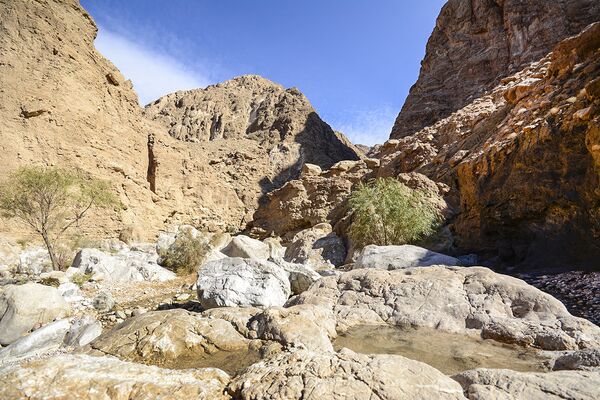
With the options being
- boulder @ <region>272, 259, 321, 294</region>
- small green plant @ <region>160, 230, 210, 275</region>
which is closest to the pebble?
boulder @ <region>272, 259, 321, 294</region>

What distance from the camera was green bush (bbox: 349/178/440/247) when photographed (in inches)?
594

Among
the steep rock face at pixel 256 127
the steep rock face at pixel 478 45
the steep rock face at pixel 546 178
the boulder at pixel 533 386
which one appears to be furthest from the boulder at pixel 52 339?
the steep rock face at pixel 478 45

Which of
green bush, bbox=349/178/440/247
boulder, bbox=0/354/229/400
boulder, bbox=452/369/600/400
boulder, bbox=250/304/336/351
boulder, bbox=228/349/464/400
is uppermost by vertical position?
green bush, bbox=349/178/440/247

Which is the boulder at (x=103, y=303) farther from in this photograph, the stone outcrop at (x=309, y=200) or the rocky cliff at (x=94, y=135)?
the stone outcrop at (x=309, y=200)

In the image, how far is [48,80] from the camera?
2417cm

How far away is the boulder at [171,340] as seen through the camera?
13.5 ft

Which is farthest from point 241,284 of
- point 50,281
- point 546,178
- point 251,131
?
point 251,131

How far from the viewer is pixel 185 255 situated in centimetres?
1627

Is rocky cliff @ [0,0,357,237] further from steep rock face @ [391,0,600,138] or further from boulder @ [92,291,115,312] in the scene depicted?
steep rock face @ [391,0,600,138]

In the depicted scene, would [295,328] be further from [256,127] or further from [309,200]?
[256,127]

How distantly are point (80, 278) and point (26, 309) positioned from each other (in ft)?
15.6

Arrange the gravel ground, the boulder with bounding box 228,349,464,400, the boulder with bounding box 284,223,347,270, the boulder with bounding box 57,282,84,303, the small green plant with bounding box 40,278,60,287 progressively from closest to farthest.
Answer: the boulder with bounding box 228,349,464,400 < the gravel ground < the boulder with bounding box 57,282,84,303 < the small green plant with bounding box 40,278,60,287 < the boulder with bounding box 284,223,347,270

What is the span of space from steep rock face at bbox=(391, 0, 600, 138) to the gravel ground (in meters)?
30.7

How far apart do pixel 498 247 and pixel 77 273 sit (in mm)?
16519
